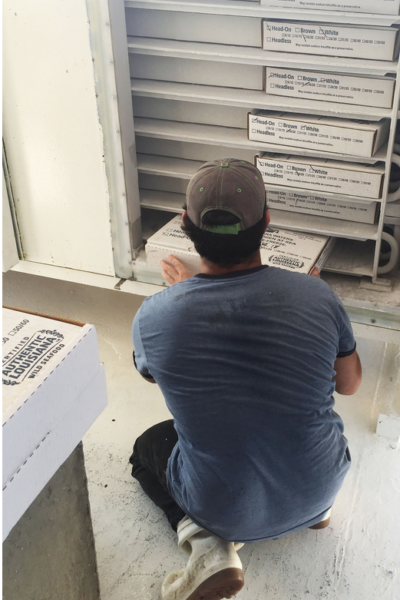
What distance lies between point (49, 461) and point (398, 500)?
1.15m

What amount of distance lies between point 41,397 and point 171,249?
1.00 m

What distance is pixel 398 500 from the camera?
65.9 inches

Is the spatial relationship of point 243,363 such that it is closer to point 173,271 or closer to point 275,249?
point 173,271

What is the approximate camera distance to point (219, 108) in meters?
1.89

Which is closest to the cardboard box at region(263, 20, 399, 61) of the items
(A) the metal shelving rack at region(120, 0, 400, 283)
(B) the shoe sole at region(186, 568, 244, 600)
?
(A) the metal shelving rack at region(120, 0, 400, 283)

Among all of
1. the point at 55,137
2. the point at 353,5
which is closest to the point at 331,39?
the point at 353,5

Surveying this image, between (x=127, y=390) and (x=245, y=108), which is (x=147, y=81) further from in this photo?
(x=127, y=390)

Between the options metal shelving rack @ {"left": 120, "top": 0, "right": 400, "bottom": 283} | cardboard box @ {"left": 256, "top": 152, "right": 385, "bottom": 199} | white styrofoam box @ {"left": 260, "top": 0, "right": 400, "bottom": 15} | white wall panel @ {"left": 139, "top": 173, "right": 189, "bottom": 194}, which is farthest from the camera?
white wall panel @ {"left": 139, "top": 173, "right": 189, "bottom": 194}

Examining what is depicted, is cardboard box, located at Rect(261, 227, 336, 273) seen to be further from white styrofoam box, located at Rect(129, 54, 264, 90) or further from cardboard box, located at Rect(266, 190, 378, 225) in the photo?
white styrofoam box, located at Rect(129, 54, 264, 90)

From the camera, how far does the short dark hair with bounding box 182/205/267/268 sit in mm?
1154

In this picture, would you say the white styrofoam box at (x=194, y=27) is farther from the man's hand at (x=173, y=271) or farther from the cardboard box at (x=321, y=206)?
the man's hand at (x=173, y=271)

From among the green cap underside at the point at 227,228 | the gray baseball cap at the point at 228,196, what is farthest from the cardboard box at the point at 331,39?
the green cap underside at the point at 227,228

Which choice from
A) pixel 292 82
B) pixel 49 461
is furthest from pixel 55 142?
pixel 49 461

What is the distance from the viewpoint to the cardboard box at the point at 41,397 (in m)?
0.88
